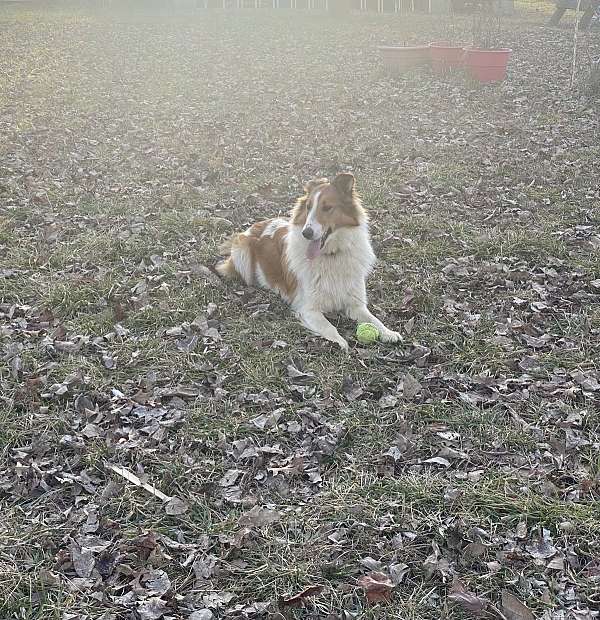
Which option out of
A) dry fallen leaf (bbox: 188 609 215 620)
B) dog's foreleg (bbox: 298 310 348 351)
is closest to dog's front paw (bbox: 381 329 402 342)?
dog's foreleg (bbox: 298 310 348 351)

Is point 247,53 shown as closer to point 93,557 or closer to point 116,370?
point 116,370

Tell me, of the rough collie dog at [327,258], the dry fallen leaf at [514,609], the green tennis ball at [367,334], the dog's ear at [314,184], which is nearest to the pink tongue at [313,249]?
the rough collie dog at [327,258]

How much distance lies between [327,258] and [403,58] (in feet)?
33.6

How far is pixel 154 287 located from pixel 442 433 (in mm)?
2791

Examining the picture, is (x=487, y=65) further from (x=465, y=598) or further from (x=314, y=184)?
(x=465, y=598)

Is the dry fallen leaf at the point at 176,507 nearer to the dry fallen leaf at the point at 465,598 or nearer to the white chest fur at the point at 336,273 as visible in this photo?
the dry fallen leaf at the point at 465,598

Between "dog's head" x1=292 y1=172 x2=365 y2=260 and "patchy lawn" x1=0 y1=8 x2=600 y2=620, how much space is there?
0.66 m

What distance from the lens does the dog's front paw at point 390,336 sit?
4.78 m

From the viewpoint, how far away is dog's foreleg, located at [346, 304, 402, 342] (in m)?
4.79

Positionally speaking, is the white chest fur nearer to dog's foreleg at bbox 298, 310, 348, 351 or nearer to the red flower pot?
dog's foreleg at bbox 298, 310, 348, 351

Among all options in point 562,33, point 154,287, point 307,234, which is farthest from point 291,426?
point 562,33

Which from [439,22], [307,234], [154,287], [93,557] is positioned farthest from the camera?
[439,22]

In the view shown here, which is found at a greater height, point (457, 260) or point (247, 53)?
point (247, 53)

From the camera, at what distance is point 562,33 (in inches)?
719
